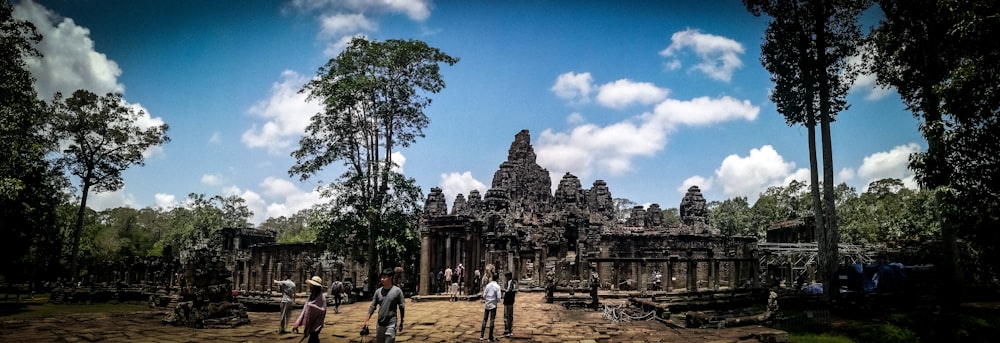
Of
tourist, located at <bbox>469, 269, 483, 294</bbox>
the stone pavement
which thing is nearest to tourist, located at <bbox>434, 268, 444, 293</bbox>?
tourist, located at <bbox>469, 269, 483, 294</bbox>

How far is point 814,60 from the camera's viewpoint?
1627 centimetres

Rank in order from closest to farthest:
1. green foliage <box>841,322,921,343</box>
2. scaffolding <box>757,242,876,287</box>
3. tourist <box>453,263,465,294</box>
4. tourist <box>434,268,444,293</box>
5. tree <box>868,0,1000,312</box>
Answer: tree <box>868,0,1000,312</box>
green foliage <box>841,322,921,343</box>
tourist <box>453,263,465,294</box>
tourist <box>434,268,444,293</box>
scaffolding <box>757,242,876,287</box>

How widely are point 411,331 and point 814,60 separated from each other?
579 inches

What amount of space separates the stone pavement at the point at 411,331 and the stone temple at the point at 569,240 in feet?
19.9

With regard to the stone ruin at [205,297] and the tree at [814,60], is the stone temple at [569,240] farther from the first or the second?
the stone ruin at [205,297]

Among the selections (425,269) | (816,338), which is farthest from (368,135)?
(816,338)

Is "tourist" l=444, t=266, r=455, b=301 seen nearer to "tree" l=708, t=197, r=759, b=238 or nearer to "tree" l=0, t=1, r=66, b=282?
"tree" l=0, t=1, r=66, b=282

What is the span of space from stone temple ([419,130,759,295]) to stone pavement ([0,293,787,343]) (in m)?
6.06

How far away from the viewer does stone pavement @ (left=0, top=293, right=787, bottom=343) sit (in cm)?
956

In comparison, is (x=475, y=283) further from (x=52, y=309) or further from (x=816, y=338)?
(x=52, y=309)

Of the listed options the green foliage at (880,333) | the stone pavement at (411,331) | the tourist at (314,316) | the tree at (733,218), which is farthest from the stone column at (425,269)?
the tree at (733,218)

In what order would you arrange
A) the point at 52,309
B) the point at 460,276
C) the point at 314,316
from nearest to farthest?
1. the point at 314,316
2. the point at 52,309
3. the point at 460,276

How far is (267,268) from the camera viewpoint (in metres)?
31.0

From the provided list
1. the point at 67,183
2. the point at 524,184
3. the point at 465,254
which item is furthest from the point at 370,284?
the point at 524,184
